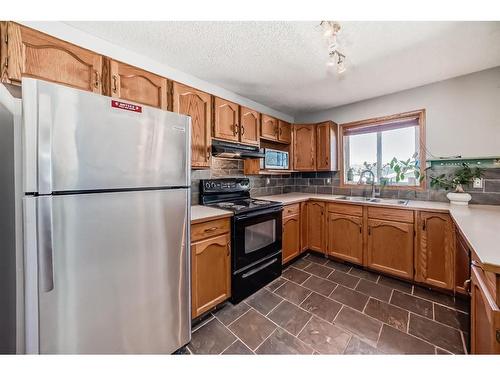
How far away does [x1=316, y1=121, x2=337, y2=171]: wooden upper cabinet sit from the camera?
295cm

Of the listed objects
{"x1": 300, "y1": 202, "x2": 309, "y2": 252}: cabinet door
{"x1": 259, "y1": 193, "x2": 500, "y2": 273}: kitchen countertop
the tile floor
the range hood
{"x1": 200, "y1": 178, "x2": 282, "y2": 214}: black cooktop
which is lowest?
the tile floor

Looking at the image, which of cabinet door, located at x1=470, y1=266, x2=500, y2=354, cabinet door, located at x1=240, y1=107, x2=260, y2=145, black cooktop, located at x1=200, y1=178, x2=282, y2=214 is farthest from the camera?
cabinet door, located at x1=240, y1=107, x2=260, y2=145

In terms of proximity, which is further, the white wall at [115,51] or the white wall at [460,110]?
the white wall at [460,110]

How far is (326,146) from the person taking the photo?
2961 mm

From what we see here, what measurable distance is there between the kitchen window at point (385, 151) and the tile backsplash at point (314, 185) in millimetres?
126

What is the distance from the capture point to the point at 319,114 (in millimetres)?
3328

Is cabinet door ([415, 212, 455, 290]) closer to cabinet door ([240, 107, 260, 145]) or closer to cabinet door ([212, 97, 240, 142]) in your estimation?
cabinet door ([240, 107, 260, 145])

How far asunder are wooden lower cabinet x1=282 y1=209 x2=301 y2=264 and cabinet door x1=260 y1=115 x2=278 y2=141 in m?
1.06

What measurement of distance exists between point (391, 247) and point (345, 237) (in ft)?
1.61

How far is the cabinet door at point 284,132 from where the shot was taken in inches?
114

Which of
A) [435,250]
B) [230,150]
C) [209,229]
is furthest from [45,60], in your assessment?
[435,250]

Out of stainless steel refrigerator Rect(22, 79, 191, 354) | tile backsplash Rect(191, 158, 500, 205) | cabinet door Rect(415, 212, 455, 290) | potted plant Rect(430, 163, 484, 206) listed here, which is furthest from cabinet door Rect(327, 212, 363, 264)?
stainless steel refrigerator Rect(22, 79, 191, 354)

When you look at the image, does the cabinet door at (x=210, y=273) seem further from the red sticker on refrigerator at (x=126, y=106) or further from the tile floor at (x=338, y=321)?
the red sticker on refrigerator at (x=126, y=106)

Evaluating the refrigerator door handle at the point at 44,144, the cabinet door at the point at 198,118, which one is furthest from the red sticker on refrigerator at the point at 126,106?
the cabinet door at the point at 198,118
